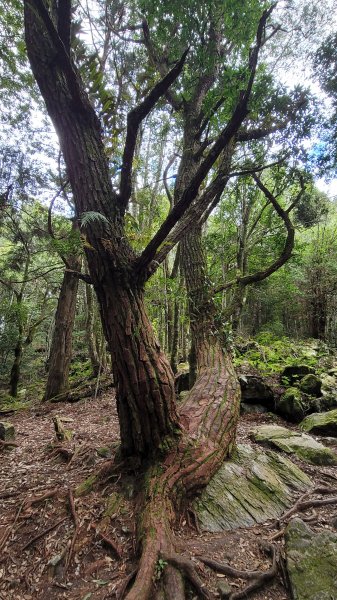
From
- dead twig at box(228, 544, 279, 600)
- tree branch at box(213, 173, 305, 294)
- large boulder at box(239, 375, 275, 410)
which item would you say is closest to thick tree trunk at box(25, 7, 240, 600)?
dead twig at box(228, 544, 279, 600)

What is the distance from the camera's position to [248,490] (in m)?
2.86

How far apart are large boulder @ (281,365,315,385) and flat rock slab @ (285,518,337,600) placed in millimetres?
3949

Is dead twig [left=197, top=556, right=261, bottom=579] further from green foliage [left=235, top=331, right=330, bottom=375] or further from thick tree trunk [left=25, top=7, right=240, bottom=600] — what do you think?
green foliage [left=235, top=331, right=330, bottom=375]

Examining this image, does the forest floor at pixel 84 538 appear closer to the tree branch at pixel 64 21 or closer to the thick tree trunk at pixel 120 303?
the thick tree trunk at pixel 120 303

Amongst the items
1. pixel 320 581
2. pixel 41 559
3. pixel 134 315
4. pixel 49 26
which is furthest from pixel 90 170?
pixel 320 581

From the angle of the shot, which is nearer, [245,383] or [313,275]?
[245,383]

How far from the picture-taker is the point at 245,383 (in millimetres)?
5656

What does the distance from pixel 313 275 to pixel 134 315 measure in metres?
12.0

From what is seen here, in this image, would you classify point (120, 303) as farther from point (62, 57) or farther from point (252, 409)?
point (252, 409)

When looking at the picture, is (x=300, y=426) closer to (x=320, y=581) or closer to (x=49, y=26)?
(x=320, y=581)

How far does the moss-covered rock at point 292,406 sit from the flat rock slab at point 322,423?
238 millimetres

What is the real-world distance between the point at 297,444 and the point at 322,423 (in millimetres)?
975

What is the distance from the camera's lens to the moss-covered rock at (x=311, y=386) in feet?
18.1

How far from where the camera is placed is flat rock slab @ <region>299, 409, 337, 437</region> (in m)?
4.48
